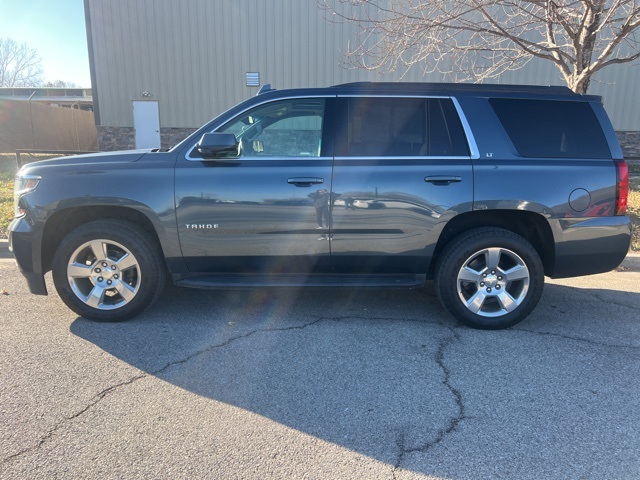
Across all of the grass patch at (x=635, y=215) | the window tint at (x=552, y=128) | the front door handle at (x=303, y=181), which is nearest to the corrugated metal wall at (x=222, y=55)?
the grass patch at (x=635, y=215)

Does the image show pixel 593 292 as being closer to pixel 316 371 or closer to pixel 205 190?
pixel 316 371

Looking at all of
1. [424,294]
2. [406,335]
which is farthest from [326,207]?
[424,294]

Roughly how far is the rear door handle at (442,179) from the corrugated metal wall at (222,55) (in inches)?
505

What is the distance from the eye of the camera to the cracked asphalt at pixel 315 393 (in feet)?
7.63

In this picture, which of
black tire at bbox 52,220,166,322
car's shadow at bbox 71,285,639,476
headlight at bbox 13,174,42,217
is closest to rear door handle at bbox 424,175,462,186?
car's shadow at bbox 71,285,639,476

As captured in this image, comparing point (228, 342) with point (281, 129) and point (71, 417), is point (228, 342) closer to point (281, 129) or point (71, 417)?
point (71, 417)

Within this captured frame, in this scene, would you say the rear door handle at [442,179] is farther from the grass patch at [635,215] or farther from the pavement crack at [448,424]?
the grass patch at [635,215]

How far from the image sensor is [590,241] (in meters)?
3.85

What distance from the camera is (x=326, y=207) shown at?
376cm

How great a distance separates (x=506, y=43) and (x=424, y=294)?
501 inches

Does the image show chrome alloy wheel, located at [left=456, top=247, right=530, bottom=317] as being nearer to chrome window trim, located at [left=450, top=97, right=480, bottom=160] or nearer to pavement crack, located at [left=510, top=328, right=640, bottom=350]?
pavement crack, located at [left=510, top=328, right=640, bottom=350]

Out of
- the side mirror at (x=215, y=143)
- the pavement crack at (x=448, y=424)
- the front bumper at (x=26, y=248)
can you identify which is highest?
the side mirror at (x=215, y=143)

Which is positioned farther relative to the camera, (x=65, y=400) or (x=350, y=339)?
(x=350, y=339)

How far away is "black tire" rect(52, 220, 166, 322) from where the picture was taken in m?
3.84
